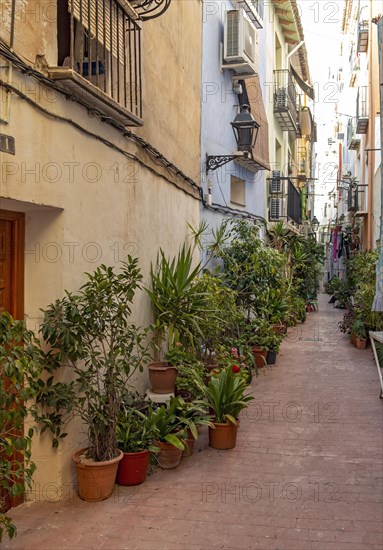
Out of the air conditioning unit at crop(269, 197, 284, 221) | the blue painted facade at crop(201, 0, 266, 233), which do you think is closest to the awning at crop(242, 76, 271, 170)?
the blue painted facade at crop(201, 0, 266, 233)

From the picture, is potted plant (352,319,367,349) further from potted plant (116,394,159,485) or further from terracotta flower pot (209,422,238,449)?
potted plant (116,394,159,485)

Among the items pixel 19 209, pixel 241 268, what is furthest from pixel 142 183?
pixel 241 268

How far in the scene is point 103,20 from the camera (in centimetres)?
480

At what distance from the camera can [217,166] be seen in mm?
9562

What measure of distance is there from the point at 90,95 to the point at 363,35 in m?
14.4

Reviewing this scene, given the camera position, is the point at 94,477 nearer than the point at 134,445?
Yes

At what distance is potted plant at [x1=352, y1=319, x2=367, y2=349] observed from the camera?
39.1ft

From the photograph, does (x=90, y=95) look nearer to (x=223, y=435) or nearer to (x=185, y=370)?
(x=185, y=370)

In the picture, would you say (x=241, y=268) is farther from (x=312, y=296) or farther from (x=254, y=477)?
(x=312, y=296)

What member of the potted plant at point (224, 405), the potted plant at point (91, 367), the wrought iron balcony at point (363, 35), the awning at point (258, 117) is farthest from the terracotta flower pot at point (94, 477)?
the wrought iron balcony at point (363, 35)

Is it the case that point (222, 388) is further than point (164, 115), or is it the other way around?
point (164, 115)

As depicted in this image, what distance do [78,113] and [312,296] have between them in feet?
56.4

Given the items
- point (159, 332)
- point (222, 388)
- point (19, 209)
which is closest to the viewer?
point (19, 209)

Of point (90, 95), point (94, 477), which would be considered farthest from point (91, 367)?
point (90, 95)
